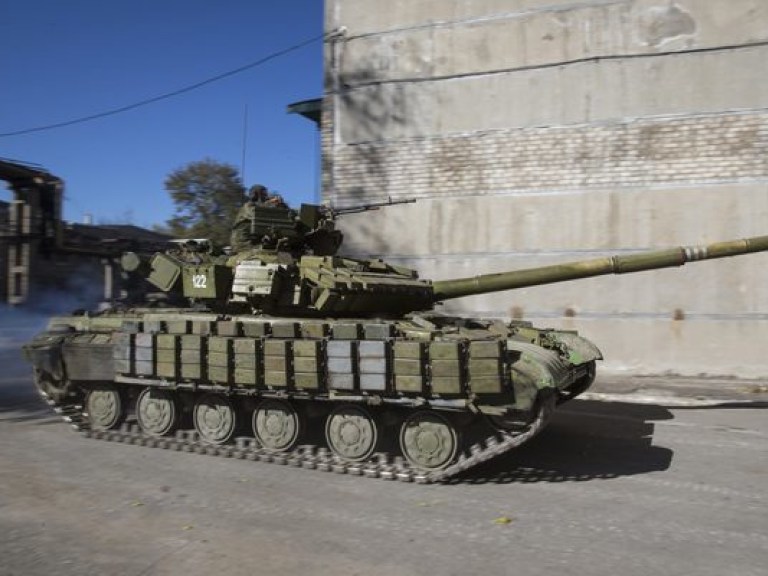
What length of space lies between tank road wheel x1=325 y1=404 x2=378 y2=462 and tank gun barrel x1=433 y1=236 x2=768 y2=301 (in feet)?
7.33

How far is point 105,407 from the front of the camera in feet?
28.0

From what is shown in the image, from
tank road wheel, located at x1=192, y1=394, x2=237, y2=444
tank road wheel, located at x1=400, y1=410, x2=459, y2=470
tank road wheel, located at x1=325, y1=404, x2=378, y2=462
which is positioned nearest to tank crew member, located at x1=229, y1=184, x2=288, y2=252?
tank road wheel, located at x1=192, y1=394, x2=237, y2=444

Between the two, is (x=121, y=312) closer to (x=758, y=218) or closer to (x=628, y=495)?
(x=628, y=495)

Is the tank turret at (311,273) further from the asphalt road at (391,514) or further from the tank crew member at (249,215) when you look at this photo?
the asphalt road at (391,514)

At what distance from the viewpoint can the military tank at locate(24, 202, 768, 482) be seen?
6.37 metres

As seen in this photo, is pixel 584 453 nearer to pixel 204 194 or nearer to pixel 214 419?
pixel 214 419

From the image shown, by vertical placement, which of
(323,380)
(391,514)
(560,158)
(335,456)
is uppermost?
(560,158)

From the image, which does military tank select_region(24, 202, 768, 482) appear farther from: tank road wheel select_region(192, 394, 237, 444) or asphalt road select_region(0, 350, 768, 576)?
asphalt road select_region(0, 350, 768, 576)

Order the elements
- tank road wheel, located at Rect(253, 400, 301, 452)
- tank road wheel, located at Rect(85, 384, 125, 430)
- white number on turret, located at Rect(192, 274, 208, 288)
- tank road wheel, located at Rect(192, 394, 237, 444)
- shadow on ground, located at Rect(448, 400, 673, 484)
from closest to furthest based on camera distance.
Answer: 1. shadow on ground, located at Rect(448, 400, 673, 484)
2. tank road wheel, located at Rect(253, 400, 301, 452)
3. tank road wheel, located at Rect(192, 394, 237, 444)
4. white number on turret, located at Rect(192, 274, 208, 288)
5. tank road wheel, located at Rect(85, 384, 125, 430)

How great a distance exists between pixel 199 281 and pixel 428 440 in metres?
3.31

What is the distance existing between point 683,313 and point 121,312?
9.86 m

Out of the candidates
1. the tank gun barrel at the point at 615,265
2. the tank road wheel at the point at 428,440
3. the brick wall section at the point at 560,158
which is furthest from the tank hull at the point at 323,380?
the brick wall section at the point at 560,158

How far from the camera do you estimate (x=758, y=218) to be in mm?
12633

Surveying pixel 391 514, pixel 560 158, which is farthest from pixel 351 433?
pixel 560 158
